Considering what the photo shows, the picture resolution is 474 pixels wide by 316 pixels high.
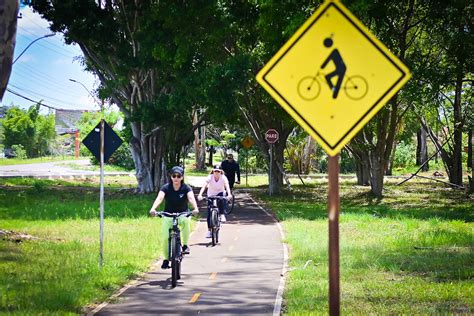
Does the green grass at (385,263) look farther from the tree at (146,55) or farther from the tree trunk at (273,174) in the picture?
the tree trunk at (273,174)

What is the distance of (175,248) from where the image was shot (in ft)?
34.0

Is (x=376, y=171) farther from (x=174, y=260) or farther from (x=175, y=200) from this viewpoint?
(x=174, y=260)

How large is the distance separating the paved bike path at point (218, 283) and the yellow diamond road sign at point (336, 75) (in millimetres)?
4183

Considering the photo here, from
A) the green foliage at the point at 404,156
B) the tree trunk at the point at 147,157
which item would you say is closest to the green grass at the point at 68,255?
the tree trunk at the point at 147,157

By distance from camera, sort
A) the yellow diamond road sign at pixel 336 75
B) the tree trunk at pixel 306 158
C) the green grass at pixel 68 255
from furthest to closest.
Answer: the tree trunk at pixel 306 158 → the green grass at pixel 68 255 → the yellow diamond road sign at pixel 336 75

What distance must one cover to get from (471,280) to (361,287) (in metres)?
1.69

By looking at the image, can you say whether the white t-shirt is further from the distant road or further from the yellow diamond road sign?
the distant road

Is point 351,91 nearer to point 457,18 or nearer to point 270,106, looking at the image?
point 457,18

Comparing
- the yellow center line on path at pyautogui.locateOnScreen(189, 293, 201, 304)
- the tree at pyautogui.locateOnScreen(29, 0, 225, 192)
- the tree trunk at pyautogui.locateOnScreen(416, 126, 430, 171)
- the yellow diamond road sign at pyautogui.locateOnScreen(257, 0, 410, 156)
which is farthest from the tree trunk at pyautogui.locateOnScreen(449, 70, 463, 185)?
the yellow diamond road sign at pyautogui.locateOnScreen(257, 0, 410, 156)

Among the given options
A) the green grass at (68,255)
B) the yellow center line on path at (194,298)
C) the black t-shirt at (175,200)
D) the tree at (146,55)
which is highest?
the tree at (146,55)

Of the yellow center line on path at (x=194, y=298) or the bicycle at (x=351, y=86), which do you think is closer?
the bicycle at (x=351, y=86)

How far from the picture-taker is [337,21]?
15.1 feet

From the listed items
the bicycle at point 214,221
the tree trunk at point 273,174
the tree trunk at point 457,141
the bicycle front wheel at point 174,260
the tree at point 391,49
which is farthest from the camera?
the tree trunk at point 457,141

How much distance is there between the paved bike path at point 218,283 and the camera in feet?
28.3
